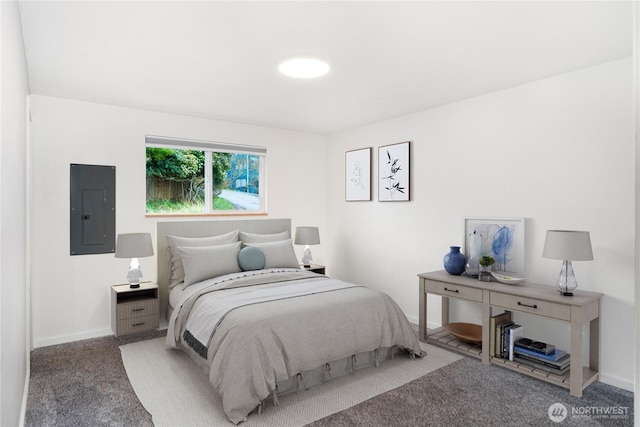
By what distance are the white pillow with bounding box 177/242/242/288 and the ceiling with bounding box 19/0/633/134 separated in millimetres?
1531

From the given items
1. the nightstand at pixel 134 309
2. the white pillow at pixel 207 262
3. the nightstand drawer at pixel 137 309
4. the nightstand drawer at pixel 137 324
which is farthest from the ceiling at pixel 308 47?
the nightstand drawer at pixel 137 324

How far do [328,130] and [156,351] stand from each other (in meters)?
3.51

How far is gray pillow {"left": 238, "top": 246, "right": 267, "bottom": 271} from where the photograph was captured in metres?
3.98

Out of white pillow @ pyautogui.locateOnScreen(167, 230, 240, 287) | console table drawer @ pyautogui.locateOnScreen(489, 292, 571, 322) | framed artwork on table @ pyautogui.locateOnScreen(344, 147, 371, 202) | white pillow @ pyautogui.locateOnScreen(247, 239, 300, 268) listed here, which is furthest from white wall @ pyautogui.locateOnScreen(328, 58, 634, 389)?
white pillow @ pyautogui.locateOnScreen(167, 230, 240, 287)

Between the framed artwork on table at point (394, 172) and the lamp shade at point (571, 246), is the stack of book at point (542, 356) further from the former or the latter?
the framed artwork on table at point (394, 172)

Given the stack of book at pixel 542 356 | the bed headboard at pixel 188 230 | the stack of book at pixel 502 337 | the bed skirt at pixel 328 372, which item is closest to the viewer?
the bed skirt at pixel 328 372

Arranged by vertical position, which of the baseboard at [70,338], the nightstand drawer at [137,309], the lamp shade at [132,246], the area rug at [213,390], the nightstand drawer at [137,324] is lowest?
the area rug at [213,390]

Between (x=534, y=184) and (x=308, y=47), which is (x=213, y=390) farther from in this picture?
(x=534, y=184)

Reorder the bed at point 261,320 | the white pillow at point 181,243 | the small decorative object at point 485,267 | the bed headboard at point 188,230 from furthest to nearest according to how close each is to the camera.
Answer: the bed headboard at point 188,230, the white pillow at point 181,243, the small decorative object at point 485,267, the bed at point 261,320

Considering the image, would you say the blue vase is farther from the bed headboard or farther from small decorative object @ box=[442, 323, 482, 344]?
the bed headboard

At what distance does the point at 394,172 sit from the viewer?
4586 millimetres

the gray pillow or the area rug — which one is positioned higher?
the gray pillow

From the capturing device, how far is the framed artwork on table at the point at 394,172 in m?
4.44

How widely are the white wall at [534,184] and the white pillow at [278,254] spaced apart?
1163 mm
